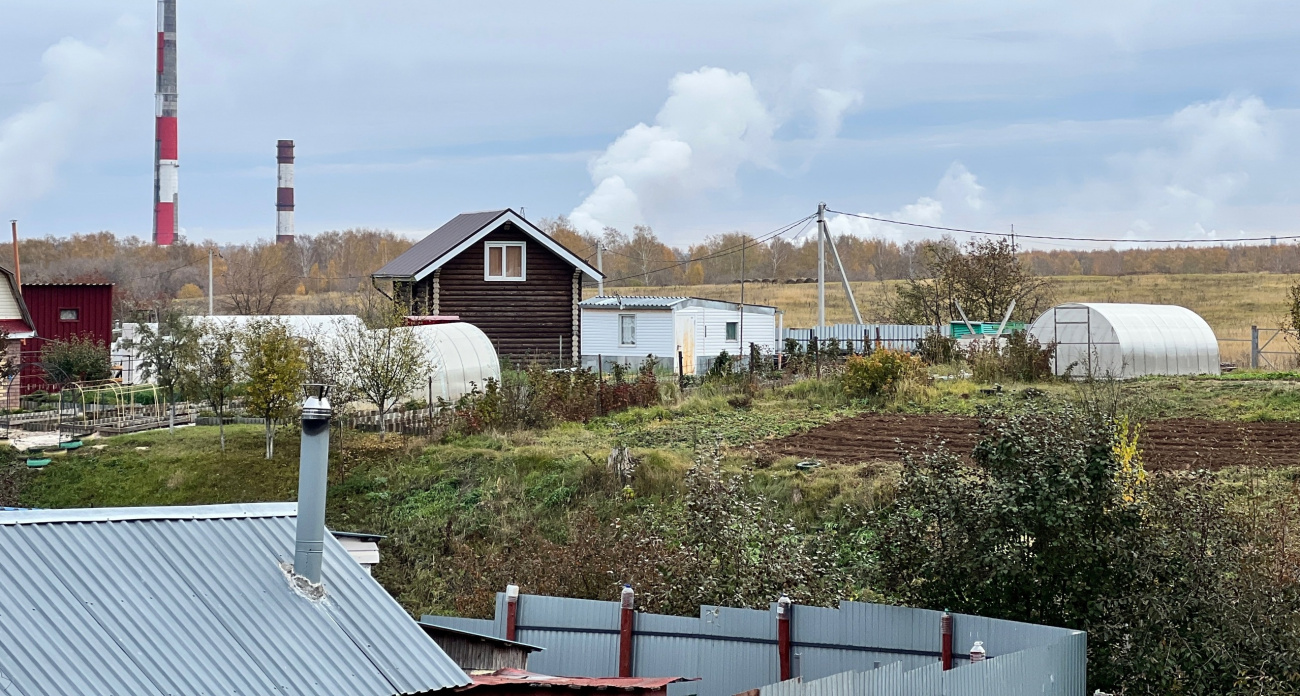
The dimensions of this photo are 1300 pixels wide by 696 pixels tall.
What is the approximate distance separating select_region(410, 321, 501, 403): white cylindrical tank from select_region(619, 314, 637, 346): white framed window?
7293mm

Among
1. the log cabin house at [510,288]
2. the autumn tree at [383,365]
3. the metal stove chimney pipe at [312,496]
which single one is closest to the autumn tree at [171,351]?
the autumn tree at [383,365]

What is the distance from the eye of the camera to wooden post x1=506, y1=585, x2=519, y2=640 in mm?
10453

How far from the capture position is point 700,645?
32.8 feet

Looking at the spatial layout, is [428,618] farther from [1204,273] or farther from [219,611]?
[1204,273]

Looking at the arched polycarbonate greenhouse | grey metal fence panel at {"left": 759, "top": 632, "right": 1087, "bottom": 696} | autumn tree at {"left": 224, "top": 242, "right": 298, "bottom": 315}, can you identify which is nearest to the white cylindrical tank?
the arched polycarbonate greenhouse

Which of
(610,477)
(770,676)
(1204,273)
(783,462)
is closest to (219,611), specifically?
(770,676)

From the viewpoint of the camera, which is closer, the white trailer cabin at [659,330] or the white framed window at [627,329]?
the white trailer cabin at [659,330]

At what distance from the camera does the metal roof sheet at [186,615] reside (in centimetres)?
593

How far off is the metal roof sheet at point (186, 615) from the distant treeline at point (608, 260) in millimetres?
69242

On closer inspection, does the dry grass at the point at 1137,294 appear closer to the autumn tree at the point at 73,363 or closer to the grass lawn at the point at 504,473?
the grass lawn at the point at 504,473

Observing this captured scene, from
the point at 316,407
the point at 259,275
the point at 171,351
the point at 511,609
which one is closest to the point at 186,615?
the point at 316,407

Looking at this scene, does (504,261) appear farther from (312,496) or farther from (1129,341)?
(312,496)

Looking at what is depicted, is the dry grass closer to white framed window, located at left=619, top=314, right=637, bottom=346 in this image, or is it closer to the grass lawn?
white framed window, located at left=619, top=314, right=637, bottom=346

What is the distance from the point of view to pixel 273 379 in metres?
21.3
